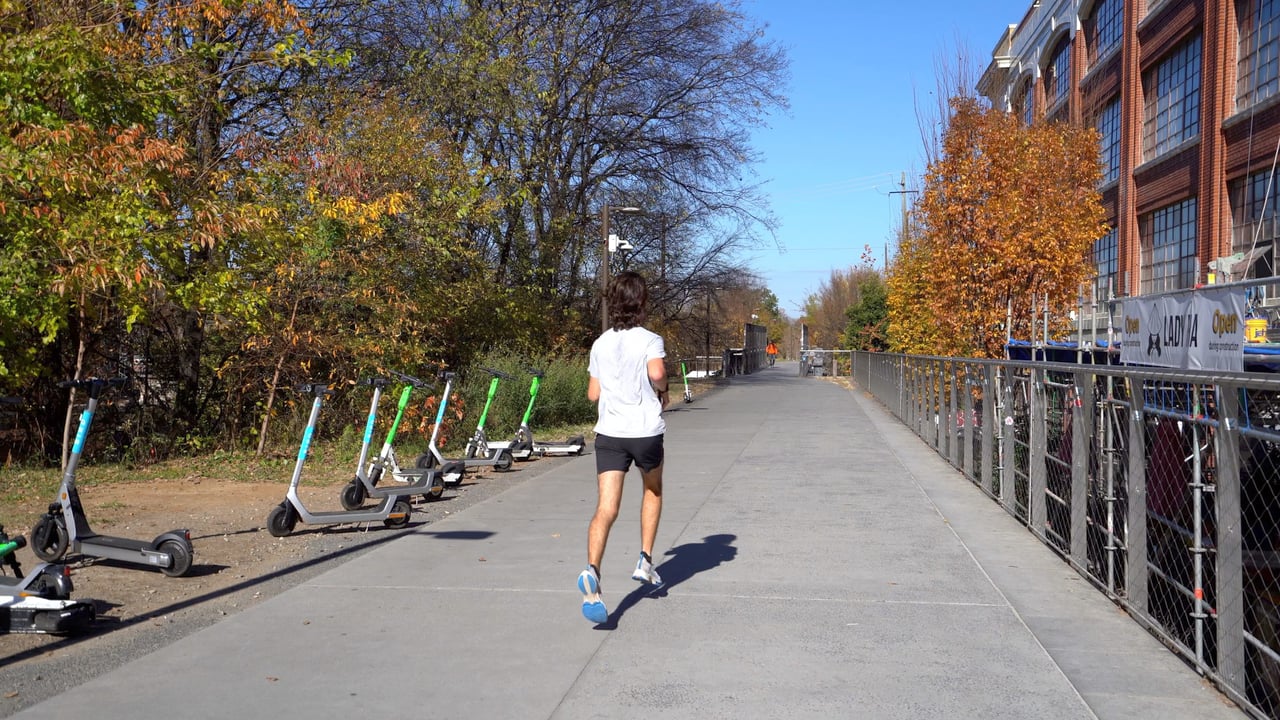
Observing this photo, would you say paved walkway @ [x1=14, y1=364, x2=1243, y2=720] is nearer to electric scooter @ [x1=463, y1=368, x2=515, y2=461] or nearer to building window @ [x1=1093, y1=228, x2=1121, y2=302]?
electric scooter @ [x1=463, y1=368, x2=515, y2=461]

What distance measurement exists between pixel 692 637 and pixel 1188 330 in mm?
5238

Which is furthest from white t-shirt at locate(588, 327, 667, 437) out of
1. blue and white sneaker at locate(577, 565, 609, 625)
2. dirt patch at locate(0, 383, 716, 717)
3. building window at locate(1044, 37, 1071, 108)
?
building window at locate(1044, 37, 1071, 108)

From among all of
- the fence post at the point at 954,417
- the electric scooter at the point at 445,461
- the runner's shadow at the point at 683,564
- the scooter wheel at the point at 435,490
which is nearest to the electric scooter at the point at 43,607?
the runner's shadow at the point at 683,564

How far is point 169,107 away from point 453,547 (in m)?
7.26

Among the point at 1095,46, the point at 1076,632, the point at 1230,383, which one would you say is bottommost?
the point at 1076,632

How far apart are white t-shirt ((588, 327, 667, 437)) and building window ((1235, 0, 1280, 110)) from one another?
53.7 ft

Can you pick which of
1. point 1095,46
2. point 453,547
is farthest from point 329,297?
point 1095,46

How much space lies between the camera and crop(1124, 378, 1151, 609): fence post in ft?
18.9

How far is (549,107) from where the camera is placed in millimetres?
25062

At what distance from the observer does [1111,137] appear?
27.3 meters

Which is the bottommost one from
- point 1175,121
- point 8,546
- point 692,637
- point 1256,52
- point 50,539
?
point 692,637

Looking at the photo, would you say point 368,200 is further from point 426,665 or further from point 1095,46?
point 1095,46

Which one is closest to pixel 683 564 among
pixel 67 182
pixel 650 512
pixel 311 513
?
pixel 650 512

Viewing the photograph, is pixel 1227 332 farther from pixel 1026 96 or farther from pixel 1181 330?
pixel 1026 96
